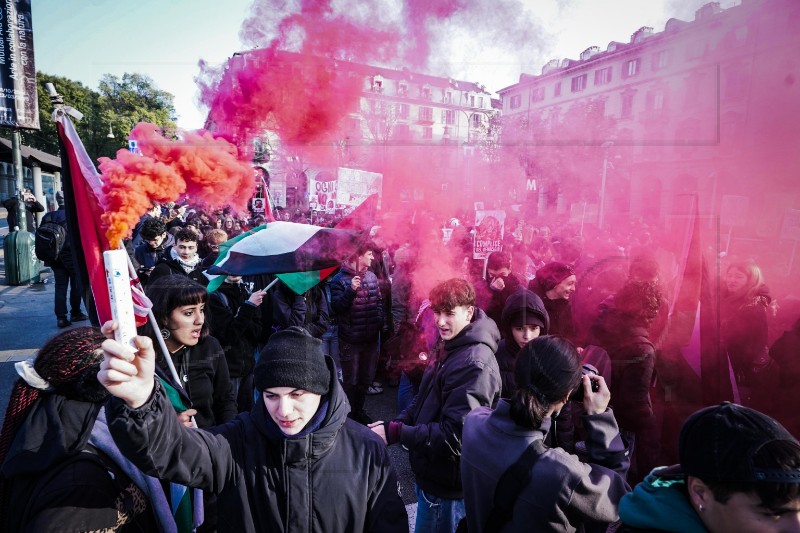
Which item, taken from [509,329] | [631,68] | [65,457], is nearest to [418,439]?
[509,329]

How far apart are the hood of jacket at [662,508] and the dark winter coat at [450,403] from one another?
0.96m

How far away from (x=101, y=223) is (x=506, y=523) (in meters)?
2.18

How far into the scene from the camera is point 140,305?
2.31 metres

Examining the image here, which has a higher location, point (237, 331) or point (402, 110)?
point (402, 110)

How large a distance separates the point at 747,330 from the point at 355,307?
377 cm

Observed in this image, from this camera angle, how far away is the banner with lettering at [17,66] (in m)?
9.78

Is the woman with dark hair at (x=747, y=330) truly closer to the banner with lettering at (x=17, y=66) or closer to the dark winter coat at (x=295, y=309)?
the dark winter coat at (x=295, y=309)

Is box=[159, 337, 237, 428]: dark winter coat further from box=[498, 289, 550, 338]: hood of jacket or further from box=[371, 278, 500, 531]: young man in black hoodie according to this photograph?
box=[498, 289, 550, 338]: hood of jacket

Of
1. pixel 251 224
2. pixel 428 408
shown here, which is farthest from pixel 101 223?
pixel 251 224

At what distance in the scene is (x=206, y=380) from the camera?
3.03 meters

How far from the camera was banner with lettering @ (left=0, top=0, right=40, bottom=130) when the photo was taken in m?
9.78

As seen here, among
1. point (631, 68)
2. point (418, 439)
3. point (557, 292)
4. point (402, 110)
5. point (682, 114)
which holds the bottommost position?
point (418, 439)

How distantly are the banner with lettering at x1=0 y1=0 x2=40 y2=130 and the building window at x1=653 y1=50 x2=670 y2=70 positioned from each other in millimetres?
13012

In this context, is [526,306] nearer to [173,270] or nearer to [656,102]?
[173,270]
